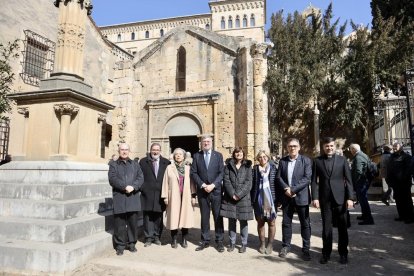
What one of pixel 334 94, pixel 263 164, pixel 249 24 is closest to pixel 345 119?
pixel 334 94

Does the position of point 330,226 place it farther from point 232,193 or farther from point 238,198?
point 232,193

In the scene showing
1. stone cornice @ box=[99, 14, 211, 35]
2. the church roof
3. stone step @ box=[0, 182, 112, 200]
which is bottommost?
stone step @ box=[0, 182, 112, 200]

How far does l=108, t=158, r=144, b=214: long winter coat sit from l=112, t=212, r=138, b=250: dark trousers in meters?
0.16

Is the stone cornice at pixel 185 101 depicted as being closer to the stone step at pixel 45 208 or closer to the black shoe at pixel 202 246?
the black shoe at pixel 202 246

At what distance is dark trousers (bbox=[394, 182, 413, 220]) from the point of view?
6.61 metres

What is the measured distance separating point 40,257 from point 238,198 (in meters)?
2.82

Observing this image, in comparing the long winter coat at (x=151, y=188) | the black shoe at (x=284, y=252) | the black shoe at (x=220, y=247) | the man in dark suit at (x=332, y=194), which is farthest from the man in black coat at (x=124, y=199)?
the man in dark suit at (x=332, y=194)

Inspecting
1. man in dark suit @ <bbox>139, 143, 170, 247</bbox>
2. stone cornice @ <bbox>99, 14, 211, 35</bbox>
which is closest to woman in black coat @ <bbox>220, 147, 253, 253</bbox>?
man in dark suit @ <bbox>139, 143, 170, 247</bbox>

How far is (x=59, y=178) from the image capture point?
4.59 meters

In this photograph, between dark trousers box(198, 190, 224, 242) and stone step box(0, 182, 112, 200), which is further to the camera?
dark trousers box(198, 190, 224, 242)

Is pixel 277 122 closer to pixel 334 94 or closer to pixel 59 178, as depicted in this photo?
pixel 334 94

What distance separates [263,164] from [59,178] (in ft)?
10.8

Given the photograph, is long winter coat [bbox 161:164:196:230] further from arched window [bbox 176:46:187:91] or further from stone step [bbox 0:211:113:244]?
arched window [bbox 176:46:187:91]

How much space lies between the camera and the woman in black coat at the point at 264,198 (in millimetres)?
4648
